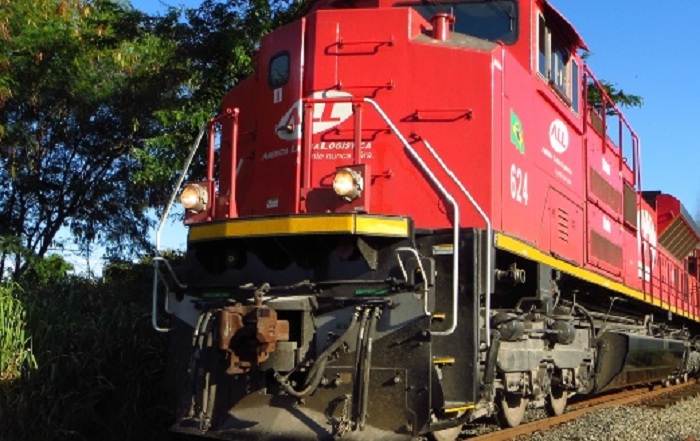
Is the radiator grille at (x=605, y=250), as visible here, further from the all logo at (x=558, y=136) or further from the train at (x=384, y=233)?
the all logo at (x=558, y=136)

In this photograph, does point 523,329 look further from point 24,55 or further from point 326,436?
point 24,55

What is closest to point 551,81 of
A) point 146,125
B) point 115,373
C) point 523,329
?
point 523,329

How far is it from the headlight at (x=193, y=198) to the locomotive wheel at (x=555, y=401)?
3.81 m

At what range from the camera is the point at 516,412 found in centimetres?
667

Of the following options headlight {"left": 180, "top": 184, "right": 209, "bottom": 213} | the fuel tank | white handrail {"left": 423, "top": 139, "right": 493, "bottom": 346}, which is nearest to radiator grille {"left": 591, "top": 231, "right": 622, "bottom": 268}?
the fuel tank

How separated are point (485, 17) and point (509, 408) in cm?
306

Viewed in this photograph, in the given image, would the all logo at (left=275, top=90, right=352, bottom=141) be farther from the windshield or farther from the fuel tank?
the fuel tank

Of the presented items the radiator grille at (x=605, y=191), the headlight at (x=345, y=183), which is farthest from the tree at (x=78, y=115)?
the headlight at (x=345, y=183)

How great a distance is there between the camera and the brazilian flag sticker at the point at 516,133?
5.88 metres

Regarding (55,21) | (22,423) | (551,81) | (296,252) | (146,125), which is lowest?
(22,423)

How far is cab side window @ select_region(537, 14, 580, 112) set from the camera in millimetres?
6484

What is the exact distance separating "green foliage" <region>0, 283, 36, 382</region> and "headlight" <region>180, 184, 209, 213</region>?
199 centimetres

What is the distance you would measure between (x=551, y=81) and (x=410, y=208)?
6.59ft

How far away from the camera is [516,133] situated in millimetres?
5977
